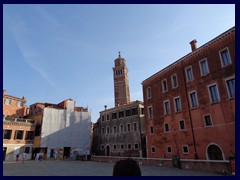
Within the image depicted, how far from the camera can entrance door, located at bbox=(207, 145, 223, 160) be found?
1499 centimetres

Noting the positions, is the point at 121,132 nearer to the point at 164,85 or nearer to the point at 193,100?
the point at 164,85

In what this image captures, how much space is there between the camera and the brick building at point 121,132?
2764 centimetres

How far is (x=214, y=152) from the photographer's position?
50.5 feet

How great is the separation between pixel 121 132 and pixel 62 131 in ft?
38.0

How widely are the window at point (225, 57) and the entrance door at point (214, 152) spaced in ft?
23.4

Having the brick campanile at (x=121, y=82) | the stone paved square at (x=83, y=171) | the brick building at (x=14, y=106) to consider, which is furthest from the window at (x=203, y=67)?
the brick campanile at (x=121, y=82)

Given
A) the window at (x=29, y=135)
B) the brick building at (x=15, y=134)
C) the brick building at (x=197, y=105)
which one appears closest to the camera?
the brick building at (x=197, y=105)

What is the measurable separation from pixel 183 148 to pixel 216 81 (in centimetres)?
721

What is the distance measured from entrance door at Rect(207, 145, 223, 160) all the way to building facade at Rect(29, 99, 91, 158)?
22035 millimetres

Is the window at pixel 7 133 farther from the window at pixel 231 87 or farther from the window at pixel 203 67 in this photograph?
the window at pixel 231 87

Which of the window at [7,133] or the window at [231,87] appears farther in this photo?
the window at [7,133]

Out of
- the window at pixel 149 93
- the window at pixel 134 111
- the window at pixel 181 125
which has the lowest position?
the window at pixel 181 125

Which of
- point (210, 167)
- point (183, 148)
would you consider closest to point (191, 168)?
point (210, 167)

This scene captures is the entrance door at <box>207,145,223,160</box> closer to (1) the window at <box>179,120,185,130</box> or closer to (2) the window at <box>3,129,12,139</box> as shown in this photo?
(1) the window at <box>179,120,185,130</box>
